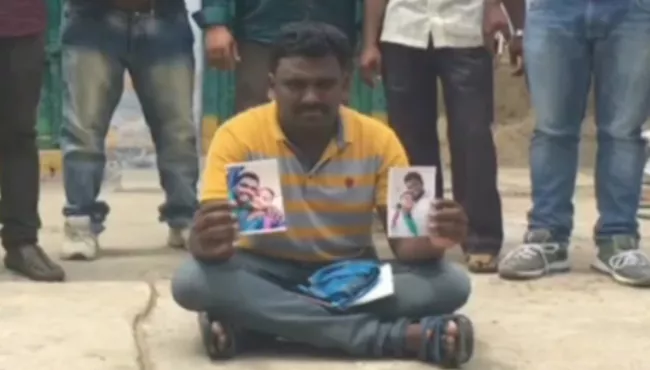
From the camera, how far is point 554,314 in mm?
4012

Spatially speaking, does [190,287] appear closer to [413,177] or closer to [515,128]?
[413,177]

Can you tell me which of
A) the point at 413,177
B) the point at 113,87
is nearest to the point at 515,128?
the point at 113,87

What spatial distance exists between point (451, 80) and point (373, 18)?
340 millimetres

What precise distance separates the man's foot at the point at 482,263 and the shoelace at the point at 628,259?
39 cm

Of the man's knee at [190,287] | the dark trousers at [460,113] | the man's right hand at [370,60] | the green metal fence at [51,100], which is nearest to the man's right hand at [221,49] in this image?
the man's right hand at [370,60]

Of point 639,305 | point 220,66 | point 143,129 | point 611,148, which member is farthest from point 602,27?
point 143,129

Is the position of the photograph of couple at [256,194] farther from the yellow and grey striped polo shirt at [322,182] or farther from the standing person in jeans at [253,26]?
the standing person in jeans at [253,26]

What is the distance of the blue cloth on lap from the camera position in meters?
3.44

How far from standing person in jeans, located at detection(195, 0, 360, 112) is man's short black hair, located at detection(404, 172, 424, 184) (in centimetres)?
135

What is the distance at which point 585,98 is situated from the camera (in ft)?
15.1

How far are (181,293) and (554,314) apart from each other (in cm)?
119

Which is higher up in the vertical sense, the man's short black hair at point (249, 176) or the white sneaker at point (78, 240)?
the man's short black hair at point (249, 176)

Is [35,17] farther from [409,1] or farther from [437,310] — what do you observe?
[437,310]

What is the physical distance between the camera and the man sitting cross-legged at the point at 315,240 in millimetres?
3340
